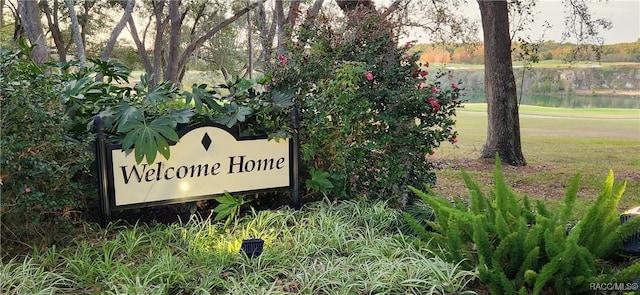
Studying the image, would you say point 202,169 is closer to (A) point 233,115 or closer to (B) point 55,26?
(A) point 233,115

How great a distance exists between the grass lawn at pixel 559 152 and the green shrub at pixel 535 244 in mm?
2378

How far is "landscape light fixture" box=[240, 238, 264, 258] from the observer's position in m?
2.60

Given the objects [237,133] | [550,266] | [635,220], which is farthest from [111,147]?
[635,220]

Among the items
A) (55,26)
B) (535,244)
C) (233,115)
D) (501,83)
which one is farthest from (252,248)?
(55,26)

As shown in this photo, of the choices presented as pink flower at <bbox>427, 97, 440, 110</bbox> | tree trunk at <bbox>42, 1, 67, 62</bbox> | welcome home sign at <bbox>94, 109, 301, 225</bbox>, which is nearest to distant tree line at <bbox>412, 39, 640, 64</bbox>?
pink flower at <bbox>427, 97, 440, 110</bbox>

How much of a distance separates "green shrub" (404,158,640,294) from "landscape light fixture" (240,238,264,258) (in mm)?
888

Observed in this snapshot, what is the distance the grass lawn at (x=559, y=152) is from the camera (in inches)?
228

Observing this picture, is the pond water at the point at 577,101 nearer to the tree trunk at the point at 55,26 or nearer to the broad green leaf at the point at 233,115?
the broad green leaf at the point at 233,115

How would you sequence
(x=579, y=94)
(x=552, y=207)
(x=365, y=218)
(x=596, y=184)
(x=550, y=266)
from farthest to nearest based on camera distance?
(x=579, y=94), (x=596, y=184), (x=552, y=207), (x=365, y=218), (x=550, y=266)

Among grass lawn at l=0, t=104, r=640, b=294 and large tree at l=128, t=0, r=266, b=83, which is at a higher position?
large tree at l=128, t=0, r=266, b=83

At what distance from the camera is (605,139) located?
9102 mm

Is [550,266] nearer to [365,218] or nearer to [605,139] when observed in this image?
[365,218]

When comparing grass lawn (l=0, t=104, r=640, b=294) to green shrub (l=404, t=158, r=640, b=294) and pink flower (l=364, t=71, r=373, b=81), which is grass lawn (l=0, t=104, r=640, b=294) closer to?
green shrub (l=404, t=158, r=640, b=294)

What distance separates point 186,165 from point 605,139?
8.31 meters
